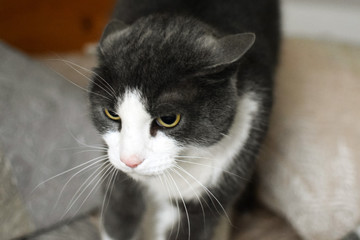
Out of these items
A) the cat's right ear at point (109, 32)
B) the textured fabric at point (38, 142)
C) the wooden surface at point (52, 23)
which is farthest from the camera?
the wooden surface at point (52, 23)

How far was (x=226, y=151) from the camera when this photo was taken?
0.90 metres

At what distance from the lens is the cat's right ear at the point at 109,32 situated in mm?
818

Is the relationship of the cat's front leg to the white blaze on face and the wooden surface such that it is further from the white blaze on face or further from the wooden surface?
the wooden surface

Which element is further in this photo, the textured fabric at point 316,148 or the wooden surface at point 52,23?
the wooden surface at point 52,23

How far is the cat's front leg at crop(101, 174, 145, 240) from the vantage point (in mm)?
992

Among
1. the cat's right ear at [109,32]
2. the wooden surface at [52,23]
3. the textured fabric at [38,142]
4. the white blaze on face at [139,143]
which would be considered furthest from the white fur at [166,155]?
the wooden surface at [52,23]

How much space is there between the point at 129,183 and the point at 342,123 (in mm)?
642

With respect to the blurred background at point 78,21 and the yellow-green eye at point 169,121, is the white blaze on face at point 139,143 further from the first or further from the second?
the blurred background at point 78,21

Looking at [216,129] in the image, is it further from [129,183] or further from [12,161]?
[12,161]

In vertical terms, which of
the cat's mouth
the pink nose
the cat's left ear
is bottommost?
the cat's mouth

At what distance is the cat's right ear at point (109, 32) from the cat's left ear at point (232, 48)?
21 cm

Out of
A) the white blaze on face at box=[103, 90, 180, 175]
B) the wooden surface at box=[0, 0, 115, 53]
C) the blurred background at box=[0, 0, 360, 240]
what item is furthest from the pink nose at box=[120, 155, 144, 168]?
the wooden surface at box=[0, 0, 115, 53]

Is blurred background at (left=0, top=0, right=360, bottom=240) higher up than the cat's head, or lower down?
lower down

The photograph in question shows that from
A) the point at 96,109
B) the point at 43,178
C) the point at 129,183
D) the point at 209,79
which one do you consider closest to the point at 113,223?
the point at 129,183
